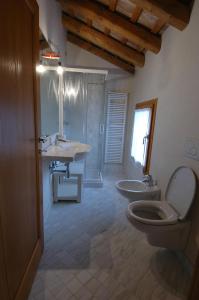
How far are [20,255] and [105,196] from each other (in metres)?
1.83

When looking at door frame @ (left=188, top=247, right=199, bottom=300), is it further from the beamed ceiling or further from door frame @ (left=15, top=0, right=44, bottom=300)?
the beamed ceiling

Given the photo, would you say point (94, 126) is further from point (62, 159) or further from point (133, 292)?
point (133, 292)

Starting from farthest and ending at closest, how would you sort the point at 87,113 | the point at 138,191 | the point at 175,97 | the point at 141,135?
the point at 87,113 → the point at 141,135 → the point at 138,191 → the point at 175,97

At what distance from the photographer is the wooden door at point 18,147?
2.71 ft

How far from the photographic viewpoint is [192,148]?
1.46 m

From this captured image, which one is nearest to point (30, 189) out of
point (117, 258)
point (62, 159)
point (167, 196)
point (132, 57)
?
point (62, 159)

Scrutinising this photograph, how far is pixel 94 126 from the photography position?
11.1 ft

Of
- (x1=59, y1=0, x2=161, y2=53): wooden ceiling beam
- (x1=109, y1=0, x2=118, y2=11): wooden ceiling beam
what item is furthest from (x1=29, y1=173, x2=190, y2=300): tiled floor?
(x1=109, y1=0, x2=118, y2=11): wooden ceiling beam

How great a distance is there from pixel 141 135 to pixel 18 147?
2190 millimetres

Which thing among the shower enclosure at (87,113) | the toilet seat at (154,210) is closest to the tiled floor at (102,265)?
the toilet seat at (154,210)

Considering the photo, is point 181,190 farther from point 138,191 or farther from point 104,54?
point 104,54

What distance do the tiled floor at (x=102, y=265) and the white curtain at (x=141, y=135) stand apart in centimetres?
107

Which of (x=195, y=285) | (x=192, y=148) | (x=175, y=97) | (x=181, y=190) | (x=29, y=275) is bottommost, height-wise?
(x=29, y=275)

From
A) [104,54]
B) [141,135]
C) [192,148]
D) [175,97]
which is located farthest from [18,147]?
[104,54]
